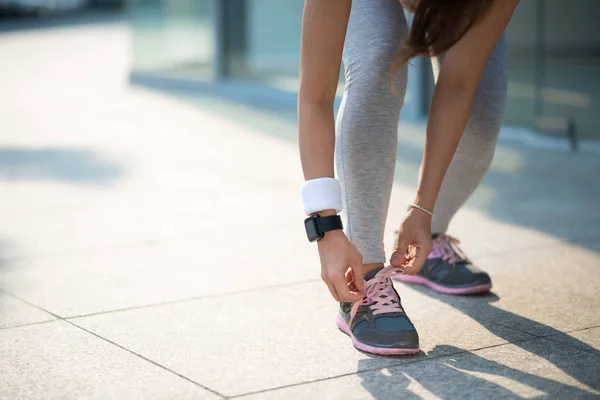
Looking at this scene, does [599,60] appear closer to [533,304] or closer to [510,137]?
[510,137]

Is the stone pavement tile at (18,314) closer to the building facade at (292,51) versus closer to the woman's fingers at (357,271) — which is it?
the woman's fingers at (357,271)

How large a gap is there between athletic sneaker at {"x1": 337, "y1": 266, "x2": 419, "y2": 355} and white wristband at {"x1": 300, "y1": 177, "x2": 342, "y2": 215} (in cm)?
29

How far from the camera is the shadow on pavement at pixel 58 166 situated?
494 cm

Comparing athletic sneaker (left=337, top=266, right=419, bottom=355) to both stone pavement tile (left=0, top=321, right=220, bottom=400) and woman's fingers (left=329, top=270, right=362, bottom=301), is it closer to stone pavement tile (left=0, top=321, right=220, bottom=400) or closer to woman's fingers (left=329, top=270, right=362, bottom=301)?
woman's fingers (left=329, top=270, right=362, bottom=301)

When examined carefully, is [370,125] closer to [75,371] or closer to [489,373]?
[489,373]

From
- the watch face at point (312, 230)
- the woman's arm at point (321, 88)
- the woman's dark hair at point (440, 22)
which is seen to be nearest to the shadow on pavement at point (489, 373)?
the woman's arm at point (321, 88)

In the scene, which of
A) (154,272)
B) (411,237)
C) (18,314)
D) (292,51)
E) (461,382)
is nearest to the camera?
(461,382)

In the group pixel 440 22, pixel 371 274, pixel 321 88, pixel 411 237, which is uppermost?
pixel 440 22

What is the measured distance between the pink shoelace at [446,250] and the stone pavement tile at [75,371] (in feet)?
3.38

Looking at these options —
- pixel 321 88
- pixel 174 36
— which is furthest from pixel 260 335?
pixel 174 36

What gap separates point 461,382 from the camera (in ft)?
6.52

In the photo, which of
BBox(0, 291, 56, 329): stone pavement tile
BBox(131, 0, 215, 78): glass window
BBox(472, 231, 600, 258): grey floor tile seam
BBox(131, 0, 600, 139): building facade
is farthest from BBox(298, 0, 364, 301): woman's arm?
BBox(131, 0, 215, 78): glass window

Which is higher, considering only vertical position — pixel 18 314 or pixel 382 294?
pixel 382 294

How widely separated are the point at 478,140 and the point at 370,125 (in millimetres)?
533
